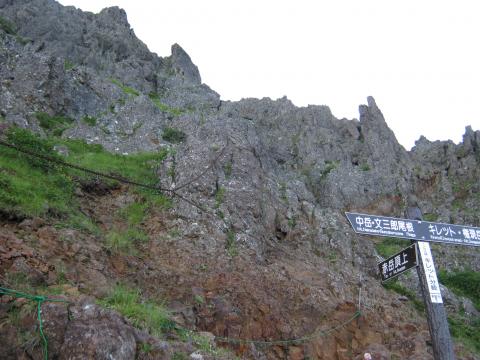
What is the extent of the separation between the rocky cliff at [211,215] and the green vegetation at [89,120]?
9 cm

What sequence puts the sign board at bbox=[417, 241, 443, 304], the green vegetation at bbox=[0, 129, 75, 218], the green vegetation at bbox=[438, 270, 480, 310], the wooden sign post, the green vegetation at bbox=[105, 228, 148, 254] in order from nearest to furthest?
the wooden sign post → the sign board at bbox=[417, 241, 443, 304] → the green vegetation at bbox=[0, 129, 75, 218] → the green vegetation at bbox=[105, 228, 148, 254] → the green vegetation at bbox=[438, 270, 480, 310]

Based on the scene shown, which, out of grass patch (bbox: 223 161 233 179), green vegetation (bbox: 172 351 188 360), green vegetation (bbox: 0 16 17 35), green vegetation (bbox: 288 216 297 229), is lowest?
green vegetation (bbox: 172 351 188 360)

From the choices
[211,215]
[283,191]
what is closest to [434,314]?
[211,215]

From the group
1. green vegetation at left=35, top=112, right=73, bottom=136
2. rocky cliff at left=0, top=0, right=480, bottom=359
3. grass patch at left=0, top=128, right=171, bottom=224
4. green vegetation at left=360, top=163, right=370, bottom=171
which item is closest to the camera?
rocky cliff at left=0, top=0, right=480, bottom=359

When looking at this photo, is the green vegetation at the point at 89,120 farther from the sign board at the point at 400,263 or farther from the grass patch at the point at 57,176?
the sign board at the point at 400,263

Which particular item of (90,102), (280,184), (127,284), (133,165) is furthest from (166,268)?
(90,102)

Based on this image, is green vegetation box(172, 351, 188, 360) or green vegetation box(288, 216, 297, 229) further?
green vegetation box(288, 216, 297, 229)

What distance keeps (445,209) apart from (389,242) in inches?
258

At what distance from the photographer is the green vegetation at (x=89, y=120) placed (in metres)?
20.3

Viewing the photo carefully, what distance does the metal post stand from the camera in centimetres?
742

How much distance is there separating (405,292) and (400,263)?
9297 millimetres

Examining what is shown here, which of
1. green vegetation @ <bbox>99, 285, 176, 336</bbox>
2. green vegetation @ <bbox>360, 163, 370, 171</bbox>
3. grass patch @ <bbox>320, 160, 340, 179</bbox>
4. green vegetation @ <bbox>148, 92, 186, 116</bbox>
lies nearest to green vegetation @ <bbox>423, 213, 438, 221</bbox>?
green vegetation @ <bbox>360, 163, 370, 171</bbox>

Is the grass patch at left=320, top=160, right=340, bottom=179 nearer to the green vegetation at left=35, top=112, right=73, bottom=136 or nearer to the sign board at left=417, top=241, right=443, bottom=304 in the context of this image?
the green vegetation at left=35, top=112, right=73, bottom=136

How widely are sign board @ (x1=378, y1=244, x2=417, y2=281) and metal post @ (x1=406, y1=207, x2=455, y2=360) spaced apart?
12cm
